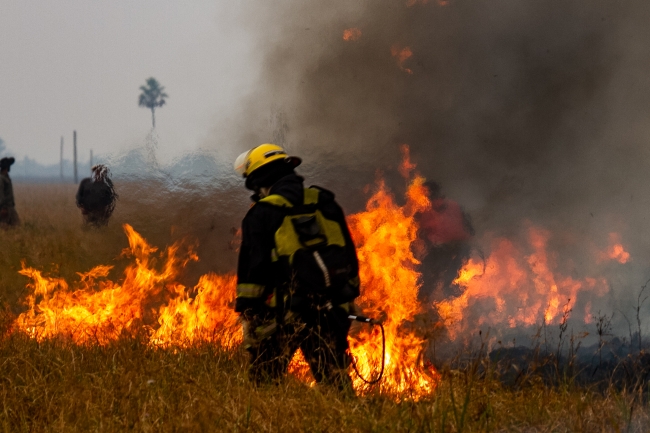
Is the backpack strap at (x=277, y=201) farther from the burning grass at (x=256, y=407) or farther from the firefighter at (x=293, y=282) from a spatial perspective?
the burning grass at (x=256, y=407)

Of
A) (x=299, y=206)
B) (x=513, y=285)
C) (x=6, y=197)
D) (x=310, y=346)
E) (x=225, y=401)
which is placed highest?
(x=6, y=197)

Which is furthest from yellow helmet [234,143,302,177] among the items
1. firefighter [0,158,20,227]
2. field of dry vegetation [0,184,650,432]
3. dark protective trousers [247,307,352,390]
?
firefighter [0,158,20,227]

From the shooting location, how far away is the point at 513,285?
9.79 m

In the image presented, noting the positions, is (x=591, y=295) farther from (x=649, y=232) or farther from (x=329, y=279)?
(x=329, y=279)

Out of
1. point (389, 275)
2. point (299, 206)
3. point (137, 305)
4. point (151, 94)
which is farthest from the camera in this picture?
point (151, 94)

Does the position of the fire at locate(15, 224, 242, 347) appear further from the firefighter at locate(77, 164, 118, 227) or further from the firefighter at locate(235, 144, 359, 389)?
the firefighter at locate(235, 144, 359, 389)

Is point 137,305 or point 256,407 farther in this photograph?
point 137,305

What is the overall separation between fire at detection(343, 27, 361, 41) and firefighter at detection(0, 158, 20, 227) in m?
6.98

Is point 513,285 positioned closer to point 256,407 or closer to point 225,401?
point 225,401

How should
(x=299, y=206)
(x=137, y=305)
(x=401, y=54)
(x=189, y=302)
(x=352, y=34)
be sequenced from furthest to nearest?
(x=352, y=34), (x=401, y=54), (x=137, y=305), (x=189, y=302), (x=299, y=206)

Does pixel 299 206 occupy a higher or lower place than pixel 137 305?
higher

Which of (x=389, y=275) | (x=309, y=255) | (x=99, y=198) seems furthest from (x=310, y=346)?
(x=99, y=198)

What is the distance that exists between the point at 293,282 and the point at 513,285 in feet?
19.4

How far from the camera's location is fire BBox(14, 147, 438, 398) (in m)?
6.13
